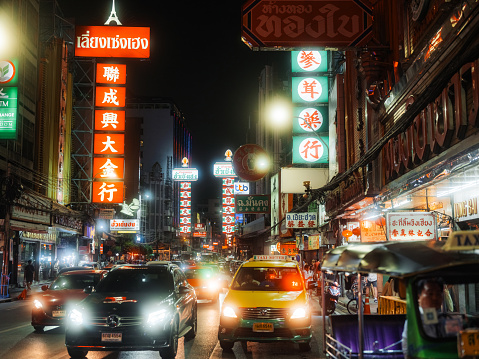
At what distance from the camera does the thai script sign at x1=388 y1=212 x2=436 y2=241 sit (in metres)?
13.9

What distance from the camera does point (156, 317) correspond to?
9773mm

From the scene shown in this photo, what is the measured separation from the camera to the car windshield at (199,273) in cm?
2267

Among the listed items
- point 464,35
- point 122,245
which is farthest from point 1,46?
point 122,245

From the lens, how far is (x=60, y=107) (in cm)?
4034

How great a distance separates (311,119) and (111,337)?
19.2 m

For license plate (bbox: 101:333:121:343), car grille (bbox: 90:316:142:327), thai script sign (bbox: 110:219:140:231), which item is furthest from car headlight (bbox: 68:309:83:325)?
thai script sign (bbox: 110:219:140:231)

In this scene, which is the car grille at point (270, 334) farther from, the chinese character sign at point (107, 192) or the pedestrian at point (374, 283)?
the chinese character sign at point (107, 192)

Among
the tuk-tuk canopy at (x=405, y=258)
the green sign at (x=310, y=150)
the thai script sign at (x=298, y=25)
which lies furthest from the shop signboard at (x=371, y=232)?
the tuk-tuk canopy at (x=405, y=258)

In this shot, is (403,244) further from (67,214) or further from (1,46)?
(67,214)

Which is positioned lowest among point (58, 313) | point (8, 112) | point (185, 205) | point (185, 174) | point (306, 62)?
point (58, 313)

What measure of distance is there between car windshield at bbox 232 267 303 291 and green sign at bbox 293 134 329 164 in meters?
14.7

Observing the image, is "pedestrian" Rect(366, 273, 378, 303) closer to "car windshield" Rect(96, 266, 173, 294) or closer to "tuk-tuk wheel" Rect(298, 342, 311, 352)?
"tuk-tuk wheel" Rect(298, 342, 311, 352)

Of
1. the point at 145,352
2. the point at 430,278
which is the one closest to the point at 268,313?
the point at 145,352

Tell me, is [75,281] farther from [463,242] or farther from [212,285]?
[463,242]
